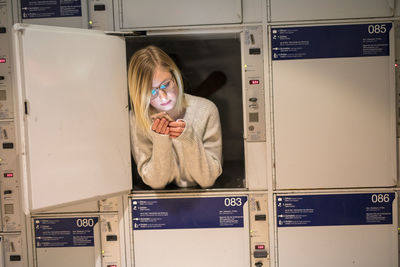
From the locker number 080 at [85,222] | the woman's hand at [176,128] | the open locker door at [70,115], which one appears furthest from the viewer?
the locker number 080 at [85,222]

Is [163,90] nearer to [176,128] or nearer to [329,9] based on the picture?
[176,128]

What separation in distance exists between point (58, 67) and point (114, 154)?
0.74 m

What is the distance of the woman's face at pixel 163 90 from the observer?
2793mm

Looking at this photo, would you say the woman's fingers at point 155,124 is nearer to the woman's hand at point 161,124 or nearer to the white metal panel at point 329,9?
the woman's hand at point 161,124

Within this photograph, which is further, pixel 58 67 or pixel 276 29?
pixel 276 29

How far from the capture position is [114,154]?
2.74m

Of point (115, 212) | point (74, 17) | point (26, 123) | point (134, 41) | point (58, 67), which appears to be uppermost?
point (74, 17)

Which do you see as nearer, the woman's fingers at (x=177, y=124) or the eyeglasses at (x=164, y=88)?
the woman's fingers at (x=177, y=124)

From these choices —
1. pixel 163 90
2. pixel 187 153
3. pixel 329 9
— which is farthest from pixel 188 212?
pixel 329 9

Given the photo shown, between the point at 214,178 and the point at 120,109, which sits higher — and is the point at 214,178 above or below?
below

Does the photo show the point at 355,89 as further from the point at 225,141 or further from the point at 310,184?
the point at 225,141

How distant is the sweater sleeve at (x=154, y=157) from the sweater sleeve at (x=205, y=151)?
120 mm

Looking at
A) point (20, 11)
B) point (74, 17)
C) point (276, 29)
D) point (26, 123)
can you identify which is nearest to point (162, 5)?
point (74, 17)

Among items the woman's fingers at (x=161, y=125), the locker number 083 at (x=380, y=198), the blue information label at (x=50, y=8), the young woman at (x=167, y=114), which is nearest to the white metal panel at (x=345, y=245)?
the locker number 083 at (x=380, y=198)
